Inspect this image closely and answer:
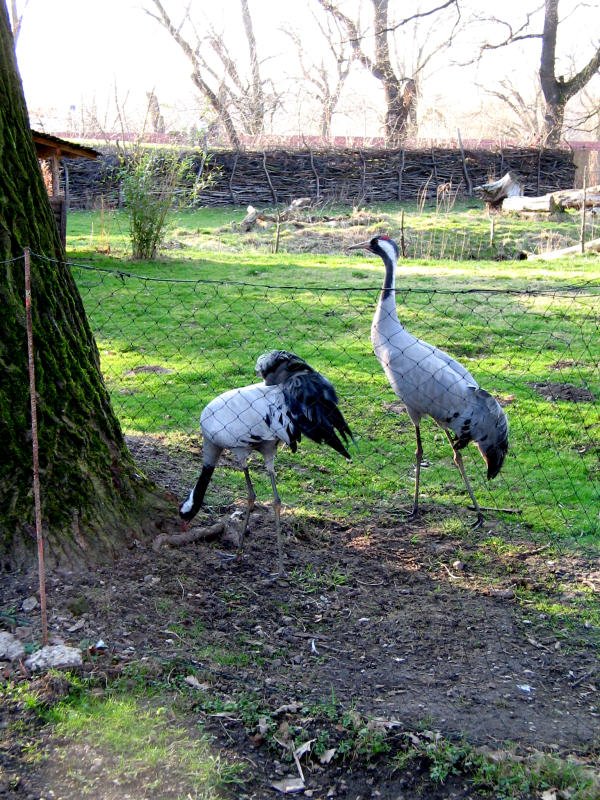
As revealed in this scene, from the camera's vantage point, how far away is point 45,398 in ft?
13.7

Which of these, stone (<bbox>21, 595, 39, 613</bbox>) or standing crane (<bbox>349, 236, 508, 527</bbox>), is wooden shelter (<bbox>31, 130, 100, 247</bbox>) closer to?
standing crane (<bbox>349, 236, 508, 527</bbox>)

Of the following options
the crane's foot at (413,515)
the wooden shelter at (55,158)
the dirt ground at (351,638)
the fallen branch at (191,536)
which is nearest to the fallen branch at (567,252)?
the wooden shelter at (55,158)

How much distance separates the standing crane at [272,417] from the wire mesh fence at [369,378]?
0.51 m

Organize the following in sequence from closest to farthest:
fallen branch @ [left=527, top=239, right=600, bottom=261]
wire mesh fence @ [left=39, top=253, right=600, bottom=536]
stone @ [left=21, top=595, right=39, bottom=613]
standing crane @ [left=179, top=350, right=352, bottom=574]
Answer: stone @ [left=21, top=595, right=39, bottom=613]
standing crane @ [left=179, top=350, right=352, bottom=574]
wire mesh fence @ [left=39, top=253, right=600, bottom=536]
fallen branch @ [left=527, top=239, right=600, bottom=261]

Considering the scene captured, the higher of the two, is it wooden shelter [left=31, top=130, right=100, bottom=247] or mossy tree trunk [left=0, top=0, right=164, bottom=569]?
wooden shelter [left=31, top=130, right=100, bottom=247]

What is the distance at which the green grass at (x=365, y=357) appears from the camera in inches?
231

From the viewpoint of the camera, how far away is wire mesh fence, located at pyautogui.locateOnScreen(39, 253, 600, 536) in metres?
5.82

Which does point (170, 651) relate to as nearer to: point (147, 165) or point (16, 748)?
point (16, 748)

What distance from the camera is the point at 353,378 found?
7988mm

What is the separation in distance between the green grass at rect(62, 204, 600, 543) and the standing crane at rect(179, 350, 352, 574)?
55 cm

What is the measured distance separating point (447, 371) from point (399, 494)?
0.95 meters

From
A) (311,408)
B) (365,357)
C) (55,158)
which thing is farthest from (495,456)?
(55,158)

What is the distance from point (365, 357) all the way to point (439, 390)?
322cm

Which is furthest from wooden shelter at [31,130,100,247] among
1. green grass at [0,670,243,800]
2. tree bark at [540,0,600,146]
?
tree bark at [540,0,600,146]
